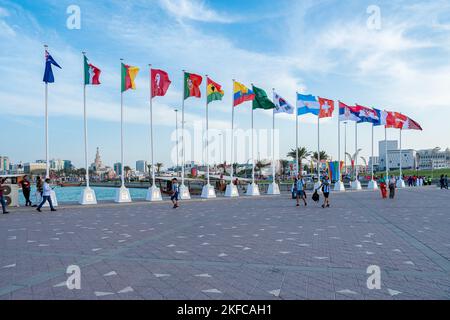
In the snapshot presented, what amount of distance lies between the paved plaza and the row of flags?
426 inches

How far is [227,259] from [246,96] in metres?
21.2

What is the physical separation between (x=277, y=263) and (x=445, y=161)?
21812 centimetres

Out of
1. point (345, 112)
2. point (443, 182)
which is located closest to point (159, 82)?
point (345, 112)

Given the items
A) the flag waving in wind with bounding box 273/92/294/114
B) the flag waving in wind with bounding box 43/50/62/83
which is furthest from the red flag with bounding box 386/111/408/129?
the flag waving in wind with bounding box 43/50/62/83

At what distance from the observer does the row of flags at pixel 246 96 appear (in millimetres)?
21484

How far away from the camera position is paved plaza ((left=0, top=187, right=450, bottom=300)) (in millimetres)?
5496

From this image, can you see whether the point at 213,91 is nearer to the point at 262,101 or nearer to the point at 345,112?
the point at 262,101

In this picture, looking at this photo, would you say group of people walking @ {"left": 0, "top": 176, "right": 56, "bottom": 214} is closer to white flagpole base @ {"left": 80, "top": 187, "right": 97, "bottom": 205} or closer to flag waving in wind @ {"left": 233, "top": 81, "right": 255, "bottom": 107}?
Answer: white flagpole base @ {"left": 80, "top": 187, "right": 97, "bottom": 205}

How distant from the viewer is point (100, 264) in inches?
284

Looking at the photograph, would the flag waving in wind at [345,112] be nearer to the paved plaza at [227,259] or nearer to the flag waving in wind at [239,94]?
the flag waving in wind at [239,94]

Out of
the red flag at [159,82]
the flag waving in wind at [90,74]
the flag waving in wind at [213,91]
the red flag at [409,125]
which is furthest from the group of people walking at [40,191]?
the red flag at [409,125]

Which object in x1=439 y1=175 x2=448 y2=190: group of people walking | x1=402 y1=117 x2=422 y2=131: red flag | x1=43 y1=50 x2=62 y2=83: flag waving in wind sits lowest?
x1=439 y1=175 x2=448 y2=190: group of people walking
